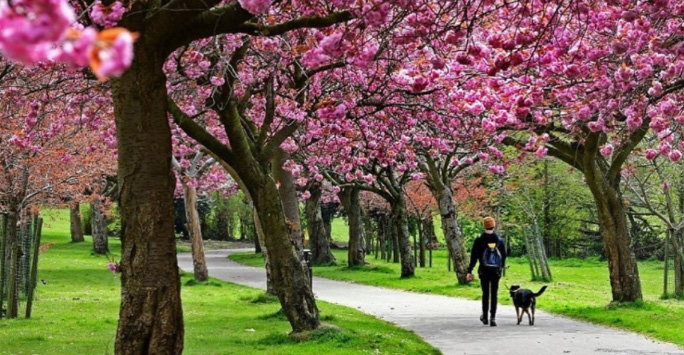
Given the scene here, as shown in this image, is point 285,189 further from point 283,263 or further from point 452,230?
point 452,230

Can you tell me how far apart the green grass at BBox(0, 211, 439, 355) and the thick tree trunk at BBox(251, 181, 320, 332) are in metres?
0.36

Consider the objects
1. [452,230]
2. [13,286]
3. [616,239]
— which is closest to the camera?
[13,286]

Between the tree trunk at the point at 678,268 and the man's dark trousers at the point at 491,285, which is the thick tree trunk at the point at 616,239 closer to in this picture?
the man's dark trousers at the point at 491,285

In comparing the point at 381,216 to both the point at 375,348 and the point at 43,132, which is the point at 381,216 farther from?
the point at 375,348

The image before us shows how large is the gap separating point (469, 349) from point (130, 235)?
19.8 feet

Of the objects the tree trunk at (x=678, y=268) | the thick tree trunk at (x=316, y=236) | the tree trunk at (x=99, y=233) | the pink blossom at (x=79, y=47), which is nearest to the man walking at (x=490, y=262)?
the tree trunk at (x=678, y=268)

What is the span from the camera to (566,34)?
32.8 feet

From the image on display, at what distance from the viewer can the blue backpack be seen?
47.5 ft

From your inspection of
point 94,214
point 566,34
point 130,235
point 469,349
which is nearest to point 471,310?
point 469,349

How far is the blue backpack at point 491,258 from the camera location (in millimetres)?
14469

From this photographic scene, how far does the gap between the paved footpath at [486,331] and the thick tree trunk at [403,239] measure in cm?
671

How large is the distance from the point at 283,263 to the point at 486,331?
3817 mm

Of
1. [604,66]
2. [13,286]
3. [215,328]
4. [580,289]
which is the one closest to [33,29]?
[604,66]

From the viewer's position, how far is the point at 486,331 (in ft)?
44.9
